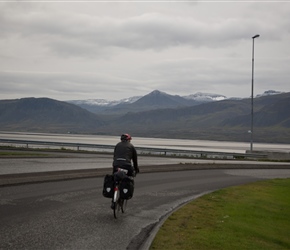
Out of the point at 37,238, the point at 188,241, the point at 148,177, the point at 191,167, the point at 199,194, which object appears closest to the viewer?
the point at 37,238

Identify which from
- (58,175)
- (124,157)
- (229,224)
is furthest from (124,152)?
(58,175)

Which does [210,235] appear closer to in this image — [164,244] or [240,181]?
[164,244]

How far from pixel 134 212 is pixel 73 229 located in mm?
3016

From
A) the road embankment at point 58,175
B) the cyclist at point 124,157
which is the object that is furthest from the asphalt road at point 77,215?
the cyclist at point 124,157

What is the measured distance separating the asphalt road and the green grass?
1.78 feet

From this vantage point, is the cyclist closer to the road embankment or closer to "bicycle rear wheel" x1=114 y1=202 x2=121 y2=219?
"bicycle rear wheel" x1=114 y1=202 x2=121 y2=219

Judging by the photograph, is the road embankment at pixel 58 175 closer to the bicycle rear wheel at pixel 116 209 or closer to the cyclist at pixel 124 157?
the bicycle rear wheel at pixel 116 209

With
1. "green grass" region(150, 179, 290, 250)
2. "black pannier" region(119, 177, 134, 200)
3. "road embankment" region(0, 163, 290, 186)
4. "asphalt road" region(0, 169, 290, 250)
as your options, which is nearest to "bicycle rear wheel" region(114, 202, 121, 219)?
"asphalt road" region(0, 169, 290, 250)

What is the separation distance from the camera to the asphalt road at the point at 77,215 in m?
8.49

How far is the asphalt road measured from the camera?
27.9ft

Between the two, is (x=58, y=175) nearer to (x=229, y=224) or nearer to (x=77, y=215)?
(x=77, y=215)

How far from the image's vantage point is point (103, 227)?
391 inches

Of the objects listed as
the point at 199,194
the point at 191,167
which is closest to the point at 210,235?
the point at 199,194

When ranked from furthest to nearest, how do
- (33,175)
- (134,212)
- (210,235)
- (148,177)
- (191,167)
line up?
1. (191,167)
2. (148,177)
3. (33,175)
4. (134,212)
5. (210,235)
